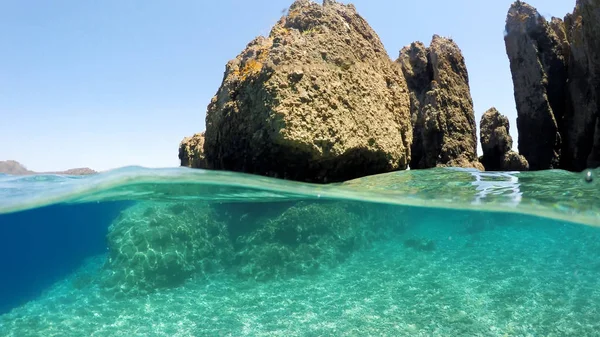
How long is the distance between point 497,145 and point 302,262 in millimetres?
10095

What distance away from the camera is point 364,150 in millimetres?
8195

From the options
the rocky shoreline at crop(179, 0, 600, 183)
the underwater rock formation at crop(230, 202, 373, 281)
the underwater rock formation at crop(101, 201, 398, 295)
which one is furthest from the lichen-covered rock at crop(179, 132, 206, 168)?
the underwater rock formation at crop(230, 202, 373, 281)

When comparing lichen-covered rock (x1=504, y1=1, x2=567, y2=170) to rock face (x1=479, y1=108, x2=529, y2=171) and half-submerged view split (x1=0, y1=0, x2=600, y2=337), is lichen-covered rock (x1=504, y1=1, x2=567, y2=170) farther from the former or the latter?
rock face (x1=479, y1=108, x2=529, y2=171)

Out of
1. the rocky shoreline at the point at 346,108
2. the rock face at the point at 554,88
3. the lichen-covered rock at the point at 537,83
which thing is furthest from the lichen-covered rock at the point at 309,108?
the lichen-covered rock at the point at 537,83

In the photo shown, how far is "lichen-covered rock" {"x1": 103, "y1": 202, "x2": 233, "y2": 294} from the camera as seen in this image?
368 inches

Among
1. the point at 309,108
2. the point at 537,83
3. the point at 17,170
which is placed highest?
the point at 537,83

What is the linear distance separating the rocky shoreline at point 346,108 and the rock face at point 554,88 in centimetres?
8

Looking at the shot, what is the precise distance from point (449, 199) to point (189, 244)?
7.24 m

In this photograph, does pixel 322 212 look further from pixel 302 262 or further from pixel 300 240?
pixel 302 262

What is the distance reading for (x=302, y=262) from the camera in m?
10.2

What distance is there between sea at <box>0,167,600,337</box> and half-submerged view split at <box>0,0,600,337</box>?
0.05 metres

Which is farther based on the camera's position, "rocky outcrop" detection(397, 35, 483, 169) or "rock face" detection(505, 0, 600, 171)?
"rock face" detection(505, 0, 600, 171)

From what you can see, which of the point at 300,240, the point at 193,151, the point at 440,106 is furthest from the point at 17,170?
the point at 440,106

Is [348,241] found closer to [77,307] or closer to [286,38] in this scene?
[286,38]
